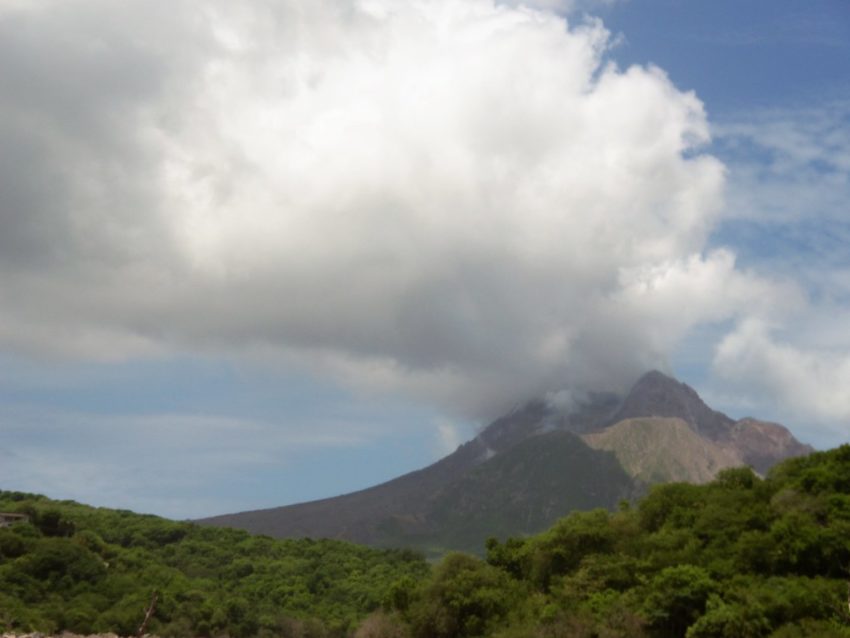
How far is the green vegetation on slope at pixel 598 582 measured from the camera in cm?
4712

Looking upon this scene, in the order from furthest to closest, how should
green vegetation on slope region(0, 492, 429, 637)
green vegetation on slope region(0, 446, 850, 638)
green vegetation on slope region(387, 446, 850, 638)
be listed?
1. green vegetation on slope region(0, 492, 429, 637)
2. green vegetation on slope region(0, 446, 850, 638)
3. green vegetation on slope region(387, 446, 850, 638)

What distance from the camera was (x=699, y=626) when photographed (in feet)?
147

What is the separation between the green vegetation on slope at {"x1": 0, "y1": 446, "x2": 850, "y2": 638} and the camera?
47.1m

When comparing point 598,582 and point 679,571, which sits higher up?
point 598,582

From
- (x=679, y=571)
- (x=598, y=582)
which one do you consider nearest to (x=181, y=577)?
(x=598, y=582)

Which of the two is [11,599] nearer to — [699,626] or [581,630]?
[581,630]

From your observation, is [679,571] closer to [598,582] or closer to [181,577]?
[598,582]

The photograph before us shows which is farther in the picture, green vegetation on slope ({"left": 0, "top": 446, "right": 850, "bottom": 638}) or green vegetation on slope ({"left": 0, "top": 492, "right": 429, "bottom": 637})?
green vegetation on slope ({"left": 0, "top": 492, "right": 429, "bottom": 637})

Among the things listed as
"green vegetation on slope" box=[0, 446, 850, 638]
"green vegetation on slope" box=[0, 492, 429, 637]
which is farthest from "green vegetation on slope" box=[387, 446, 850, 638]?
"green vegetation on slope" box=[0, 492, 429, 637]

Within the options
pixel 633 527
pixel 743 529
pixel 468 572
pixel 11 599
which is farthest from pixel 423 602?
pixel 11 599

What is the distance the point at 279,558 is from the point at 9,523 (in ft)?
101

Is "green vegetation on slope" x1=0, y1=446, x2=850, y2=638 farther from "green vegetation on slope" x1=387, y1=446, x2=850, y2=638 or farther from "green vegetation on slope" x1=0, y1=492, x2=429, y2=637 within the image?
"green vegetation on slope" x1=0, y1=492, x2=429, y2=637

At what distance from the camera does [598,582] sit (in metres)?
54.4

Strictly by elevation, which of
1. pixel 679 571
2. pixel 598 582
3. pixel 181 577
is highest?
pixel 181 577
